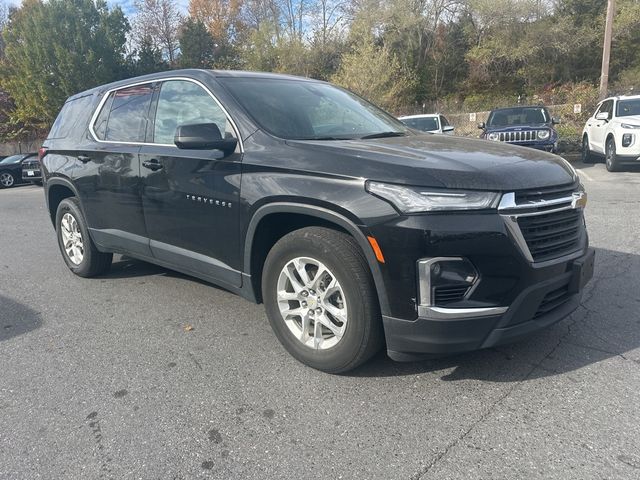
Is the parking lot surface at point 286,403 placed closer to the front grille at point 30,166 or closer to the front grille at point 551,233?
the front grille at point 551,233

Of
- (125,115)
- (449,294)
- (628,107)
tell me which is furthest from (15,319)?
(628,107)

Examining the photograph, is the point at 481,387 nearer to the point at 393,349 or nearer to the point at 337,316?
the point at 393,349

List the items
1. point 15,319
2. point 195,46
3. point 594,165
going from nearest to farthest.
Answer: point 15,319 < point 594,165 < point 195,46

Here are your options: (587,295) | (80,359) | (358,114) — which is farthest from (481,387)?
(80,359)

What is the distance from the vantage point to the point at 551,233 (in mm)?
2781

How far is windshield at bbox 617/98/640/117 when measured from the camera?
477 inches

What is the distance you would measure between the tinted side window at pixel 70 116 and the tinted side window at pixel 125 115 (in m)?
0.44

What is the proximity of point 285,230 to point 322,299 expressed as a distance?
59 cm

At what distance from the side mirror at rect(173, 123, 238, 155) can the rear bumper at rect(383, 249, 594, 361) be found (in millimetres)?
1538

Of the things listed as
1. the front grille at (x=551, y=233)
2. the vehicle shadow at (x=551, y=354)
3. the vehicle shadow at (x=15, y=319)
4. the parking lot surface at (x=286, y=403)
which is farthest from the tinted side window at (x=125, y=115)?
the front grille at (x=551, y=233)

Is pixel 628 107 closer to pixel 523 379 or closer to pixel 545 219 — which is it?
pixel 545 219

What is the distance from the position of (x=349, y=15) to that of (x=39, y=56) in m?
20.2

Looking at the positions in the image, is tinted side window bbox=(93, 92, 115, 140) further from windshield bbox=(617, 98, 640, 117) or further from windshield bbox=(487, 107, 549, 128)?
windshield bbox=(617, 98, 640, 117)

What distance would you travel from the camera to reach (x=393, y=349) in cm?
274
